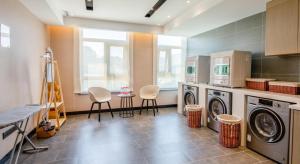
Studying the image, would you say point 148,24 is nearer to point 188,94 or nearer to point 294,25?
point 188,94

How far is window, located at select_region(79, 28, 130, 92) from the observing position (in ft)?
16.3

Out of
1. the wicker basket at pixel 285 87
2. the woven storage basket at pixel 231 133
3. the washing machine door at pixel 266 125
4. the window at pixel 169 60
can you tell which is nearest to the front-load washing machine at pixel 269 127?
the washing machine door at pixel 266 125

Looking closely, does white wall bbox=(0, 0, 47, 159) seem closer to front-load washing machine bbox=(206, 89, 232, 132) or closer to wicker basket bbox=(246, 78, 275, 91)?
front-load washing machine bbox=(206, 89, 232, 132)

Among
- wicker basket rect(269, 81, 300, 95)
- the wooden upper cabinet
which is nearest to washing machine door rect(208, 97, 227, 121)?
wicker basket rect(269, 81, 300, 95)

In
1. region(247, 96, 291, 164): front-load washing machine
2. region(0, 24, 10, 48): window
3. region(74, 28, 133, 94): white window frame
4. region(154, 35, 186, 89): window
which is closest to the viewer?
region(247, 96, 291, 164): front-load washing machine

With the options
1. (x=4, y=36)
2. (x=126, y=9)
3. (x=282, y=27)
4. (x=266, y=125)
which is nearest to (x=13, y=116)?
(x=4, y=36)

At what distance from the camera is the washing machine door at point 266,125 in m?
2.33

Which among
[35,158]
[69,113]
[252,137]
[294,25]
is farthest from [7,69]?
[294,25]

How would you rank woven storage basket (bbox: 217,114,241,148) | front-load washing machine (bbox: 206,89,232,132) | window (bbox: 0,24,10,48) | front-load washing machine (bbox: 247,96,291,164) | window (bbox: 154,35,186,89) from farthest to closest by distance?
window (bbox: 154,35,186,89)
front-load washing machine (bbox: 206,89,232,132)
woven storage basket (bbox: 217,114,241,148)
window (bbox: 0,24,10,48)
front-load washing machine (bbox: 247,96,291,164)

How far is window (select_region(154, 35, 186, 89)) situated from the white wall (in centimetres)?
325

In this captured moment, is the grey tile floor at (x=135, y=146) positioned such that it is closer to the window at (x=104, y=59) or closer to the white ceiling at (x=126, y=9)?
the window at (x=104, y=59)

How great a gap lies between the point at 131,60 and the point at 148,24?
46.7 inches

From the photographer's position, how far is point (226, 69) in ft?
10.9

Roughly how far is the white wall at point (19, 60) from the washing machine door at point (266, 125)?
11.8ft
